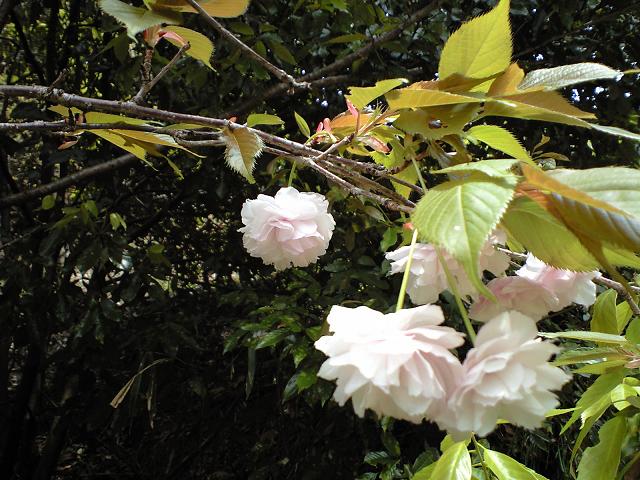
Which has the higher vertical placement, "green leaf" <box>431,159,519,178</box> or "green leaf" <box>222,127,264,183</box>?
"green leaf" <box>431,159,519,178</box>

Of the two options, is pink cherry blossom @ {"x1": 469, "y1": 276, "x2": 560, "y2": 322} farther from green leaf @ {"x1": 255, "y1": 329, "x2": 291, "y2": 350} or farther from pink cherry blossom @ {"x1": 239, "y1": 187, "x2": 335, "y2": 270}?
green leaf @ {"x1": 255, "y1": 329, "x2": 291, "y2": 350}

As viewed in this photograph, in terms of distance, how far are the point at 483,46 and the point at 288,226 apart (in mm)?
308

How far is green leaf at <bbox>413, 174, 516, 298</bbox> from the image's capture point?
29cm

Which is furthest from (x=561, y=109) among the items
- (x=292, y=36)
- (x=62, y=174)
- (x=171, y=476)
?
(x=171, y=476)

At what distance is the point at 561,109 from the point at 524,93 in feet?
0.10

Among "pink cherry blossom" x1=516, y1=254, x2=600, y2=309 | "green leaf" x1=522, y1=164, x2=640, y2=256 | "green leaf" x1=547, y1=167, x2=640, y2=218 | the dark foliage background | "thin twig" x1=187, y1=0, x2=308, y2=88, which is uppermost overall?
"green leaf" x1=547, y1=167, x2=640, y2=218

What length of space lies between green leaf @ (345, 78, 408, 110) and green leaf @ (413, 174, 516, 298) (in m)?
0.18

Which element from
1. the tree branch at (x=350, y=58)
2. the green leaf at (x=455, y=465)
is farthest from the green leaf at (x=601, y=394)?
the tree branch at (x=350, y=58)

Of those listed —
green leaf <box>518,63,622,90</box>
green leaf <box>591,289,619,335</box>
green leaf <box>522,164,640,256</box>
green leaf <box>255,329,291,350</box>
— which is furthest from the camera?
green leaf <box>255,329,291,350</box>

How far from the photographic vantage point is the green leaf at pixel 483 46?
16.5 inches

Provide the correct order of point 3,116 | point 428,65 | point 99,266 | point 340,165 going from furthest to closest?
point 3,116, point 428,65, point 99,266, point 340,165

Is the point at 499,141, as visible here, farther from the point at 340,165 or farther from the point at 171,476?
the point at 171,476

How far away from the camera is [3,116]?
189 centimetres

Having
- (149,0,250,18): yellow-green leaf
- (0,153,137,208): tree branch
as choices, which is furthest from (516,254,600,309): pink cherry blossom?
(0,153,137,208): tree branch
